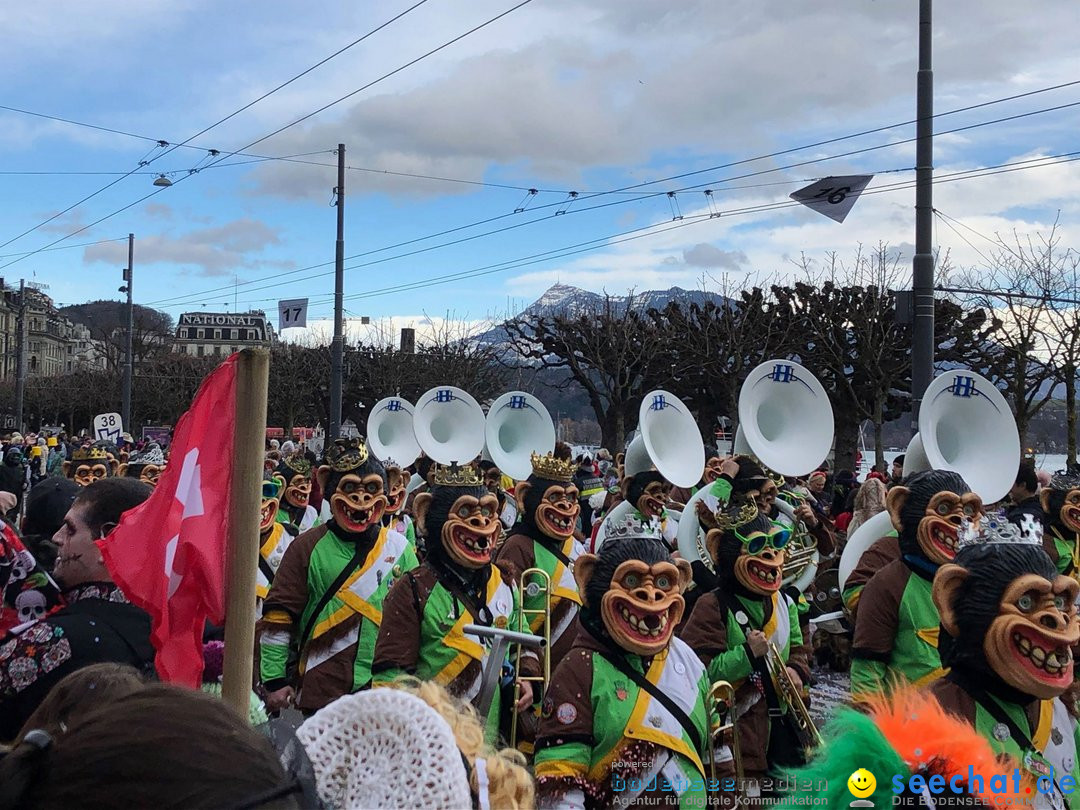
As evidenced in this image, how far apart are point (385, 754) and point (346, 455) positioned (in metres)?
5.11

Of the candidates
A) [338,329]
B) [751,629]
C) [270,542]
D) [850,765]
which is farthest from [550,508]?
[338,329]

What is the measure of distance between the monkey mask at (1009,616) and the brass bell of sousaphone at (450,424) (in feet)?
31.1

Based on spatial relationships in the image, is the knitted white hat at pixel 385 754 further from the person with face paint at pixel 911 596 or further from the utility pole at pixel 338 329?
the utility pole at pixel 338 329

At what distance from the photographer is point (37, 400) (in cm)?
6175

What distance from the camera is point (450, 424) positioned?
42.8 feet

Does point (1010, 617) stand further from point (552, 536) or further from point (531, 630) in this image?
point (552, 536)

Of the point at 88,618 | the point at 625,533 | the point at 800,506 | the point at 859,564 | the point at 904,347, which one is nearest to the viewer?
the point at 88,618

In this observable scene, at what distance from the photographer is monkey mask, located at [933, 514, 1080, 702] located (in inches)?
120

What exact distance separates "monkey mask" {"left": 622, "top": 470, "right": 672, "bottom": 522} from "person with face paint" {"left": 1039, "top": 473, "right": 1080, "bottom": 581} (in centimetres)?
290

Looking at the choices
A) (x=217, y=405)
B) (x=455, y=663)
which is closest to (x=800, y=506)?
(x=455, y=663)

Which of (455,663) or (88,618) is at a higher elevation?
(88,618)

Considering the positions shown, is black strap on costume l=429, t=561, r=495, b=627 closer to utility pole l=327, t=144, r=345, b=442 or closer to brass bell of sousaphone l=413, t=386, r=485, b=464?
brass bell of sousaphone l=413, t=386, r=485, b=464

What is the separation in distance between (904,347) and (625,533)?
798 inches

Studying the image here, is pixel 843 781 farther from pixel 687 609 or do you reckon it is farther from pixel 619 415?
pixel 619 415
